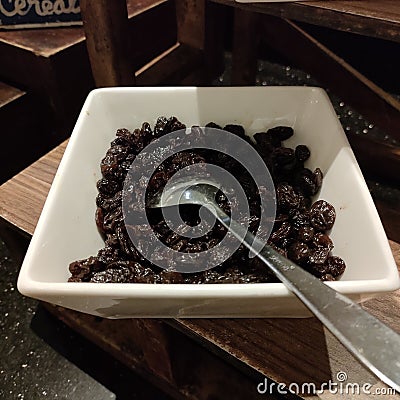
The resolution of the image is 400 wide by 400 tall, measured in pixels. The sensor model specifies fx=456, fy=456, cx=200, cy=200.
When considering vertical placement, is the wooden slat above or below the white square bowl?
below

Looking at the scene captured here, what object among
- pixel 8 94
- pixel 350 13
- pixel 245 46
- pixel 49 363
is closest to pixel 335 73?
pixel 245 46

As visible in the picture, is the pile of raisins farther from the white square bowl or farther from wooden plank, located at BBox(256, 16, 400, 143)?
wooden plank, located at BBox(256, 16, 400, 143)

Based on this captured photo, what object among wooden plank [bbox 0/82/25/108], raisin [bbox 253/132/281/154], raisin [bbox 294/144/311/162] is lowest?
wooden plank [bbox 0/82/25/108]

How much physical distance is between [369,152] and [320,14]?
50 centimetres

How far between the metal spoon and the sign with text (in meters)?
0.93

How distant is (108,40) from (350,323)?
0.65 m

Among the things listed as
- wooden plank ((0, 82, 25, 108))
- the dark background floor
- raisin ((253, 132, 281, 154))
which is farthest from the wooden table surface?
A: wooden plank ((0, 82, 25, 108))

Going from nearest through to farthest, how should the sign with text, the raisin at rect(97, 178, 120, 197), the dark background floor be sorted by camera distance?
the raisin at rect(97, 178, 120, 197) < the dark background floor < the sign with text

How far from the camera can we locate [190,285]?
19.1 inches

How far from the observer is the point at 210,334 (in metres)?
0.62

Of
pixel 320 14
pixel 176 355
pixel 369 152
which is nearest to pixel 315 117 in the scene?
pixel 320 14

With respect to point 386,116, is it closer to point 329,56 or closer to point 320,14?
point 329,56

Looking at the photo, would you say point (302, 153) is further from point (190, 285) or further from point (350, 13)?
point (190, 285)

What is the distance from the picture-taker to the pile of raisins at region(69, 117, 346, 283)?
58 centimetres
